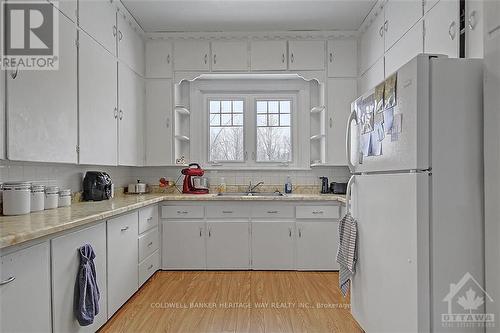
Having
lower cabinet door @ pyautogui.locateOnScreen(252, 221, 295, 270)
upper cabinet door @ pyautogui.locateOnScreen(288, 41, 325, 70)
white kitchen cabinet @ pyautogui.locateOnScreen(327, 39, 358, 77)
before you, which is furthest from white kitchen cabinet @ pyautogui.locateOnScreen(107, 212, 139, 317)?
white kitchen cabinet @ pyautogui.locateOnScreen(327, 39, 358, 77)

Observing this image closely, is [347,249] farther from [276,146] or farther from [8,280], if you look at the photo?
[276,146]

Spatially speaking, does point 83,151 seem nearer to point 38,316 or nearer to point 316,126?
point 38,316

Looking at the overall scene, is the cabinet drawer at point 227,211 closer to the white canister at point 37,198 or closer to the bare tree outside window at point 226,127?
the bare tree outside window at point 226,127

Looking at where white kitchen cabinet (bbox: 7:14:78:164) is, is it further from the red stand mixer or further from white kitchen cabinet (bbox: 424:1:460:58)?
white kitchen cabinet (bbox: 424:1:460:58)

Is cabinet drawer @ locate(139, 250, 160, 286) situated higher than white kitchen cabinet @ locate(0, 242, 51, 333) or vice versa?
white kitchen cabinet @ locate(0, 242, 51, 333)

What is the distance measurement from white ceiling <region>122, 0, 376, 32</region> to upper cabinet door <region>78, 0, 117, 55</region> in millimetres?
324

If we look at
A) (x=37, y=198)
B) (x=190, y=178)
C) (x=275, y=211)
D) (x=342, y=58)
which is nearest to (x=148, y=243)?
(x=190, y=178)

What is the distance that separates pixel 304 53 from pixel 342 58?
0.45 metres

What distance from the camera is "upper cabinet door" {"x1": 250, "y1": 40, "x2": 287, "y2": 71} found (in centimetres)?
372

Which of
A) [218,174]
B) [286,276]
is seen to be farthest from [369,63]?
[286,276]

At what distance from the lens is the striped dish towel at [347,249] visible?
2.05m

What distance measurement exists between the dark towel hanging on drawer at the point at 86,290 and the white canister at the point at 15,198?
1.53 feet

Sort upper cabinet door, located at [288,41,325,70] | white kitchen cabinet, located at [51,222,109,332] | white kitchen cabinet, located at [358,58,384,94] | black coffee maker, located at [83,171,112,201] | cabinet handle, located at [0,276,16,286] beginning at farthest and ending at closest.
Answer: upper cabinet door, located at [288,41,325,70] → white kitchen cabinet, located at [358,58,384,94] → black coffee maker, located at [83,171,112,201] → white kitchen cabinet, located at [51,222,109,332] → cabinet handle, located at [0,276,16,286]

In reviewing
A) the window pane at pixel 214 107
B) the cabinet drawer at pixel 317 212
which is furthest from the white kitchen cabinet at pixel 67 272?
the window pane at pixel 214 107
